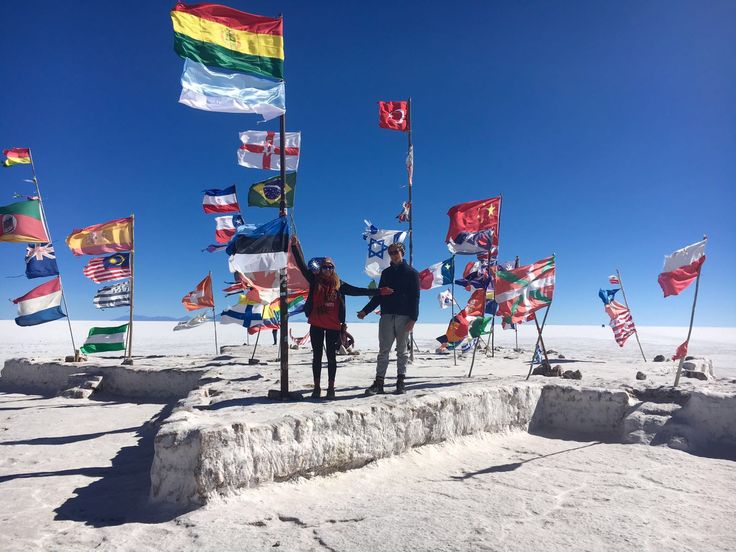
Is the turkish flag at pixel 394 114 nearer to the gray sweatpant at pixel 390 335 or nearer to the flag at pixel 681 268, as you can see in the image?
the flag at pixel 681 268

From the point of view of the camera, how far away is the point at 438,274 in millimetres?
13695

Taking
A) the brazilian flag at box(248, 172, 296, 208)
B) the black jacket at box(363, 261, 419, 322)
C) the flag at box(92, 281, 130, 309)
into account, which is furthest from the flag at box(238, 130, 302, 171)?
the flag at box(92, 281, 130, 309)

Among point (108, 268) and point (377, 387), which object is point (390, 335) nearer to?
point (377, 387)

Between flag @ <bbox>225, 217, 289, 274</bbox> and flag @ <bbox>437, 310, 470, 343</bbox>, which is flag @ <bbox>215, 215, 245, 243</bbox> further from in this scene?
flag @ <bbox>225, 217, 289, 274</bbox>

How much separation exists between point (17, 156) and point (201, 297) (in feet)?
21.4

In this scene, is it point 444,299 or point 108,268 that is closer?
point 108,268

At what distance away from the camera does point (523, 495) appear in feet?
12.2

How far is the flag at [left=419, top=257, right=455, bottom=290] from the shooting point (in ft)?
44.3

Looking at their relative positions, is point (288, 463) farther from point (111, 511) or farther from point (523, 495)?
point (523, 495)

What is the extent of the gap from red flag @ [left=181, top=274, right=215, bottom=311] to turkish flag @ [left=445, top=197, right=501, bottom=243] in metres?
8.49

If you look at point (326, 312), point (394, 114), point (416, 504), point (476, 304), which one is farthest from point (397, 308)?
point (394, 114)

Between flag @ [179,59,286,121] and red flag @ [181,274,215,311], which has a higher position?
flag @ [179,59,286,121]

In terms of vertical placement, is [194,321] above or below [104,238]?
below

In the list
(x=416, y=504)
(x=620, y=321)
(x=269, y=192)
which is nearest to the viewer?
(x=416, y=504)
